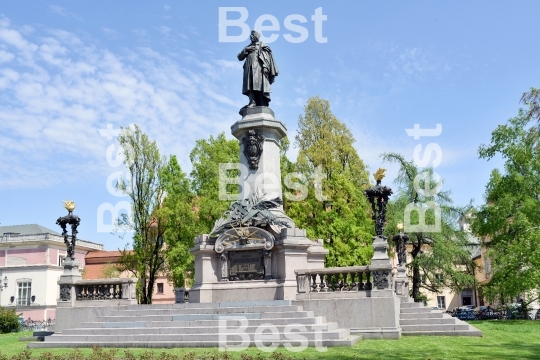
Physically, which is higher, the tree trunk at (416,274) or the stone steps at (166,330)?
the tree trunk at (416,274)

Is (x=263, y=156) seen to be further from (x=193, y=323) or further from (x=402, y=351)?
(x=402, y=351)

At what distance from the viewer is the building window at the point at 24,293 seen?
5822cm

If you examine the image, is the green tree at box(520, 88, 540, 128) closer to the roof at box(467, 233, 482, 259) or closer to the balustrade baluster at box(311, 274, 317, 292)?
the balustrade baluster at box(311, 274, 317, 292)

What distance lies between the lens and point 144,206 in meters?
36.8

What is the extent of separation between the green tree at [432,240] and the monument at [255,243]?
20610 millimetres

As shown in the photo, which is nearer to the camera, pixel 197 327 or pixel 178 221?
pixel 197 327

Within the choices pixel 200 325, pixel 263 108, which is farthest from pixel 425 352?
pixel 263 108

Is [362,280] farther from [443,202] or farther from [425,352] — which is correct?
[443,202]

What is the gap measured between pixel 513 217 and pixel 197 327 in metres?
25.0

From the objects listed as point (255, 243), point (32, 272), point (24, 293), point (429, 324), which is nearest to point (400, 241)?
point (429, 324)

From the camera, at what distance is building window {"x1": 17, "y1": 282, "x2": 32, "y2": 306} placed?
58.2 m

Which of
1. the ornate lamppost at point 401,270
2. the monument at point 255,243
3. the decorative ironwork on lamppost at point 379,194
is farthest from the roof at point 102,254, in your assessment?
the decorative ironwork on lamppost at point 379,194

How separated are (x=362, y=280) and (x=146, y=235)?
22.3 meters

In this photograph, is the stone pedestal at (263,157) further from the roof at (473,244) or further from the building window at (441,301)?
the building window at (441,301)
